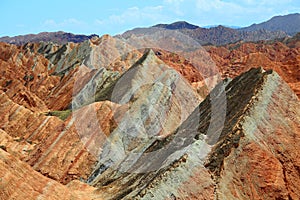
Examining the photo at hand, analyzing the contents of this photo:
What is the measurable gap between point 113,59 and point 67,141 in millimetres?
62594

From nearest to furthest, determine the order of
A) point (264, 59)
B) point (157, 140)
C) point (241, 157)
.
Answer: point (241, 157) < point (157, 140) < point (264, 59)

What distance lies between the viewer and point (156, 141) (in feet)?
95.6

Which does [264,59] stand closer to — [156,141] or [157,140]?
[157,140]

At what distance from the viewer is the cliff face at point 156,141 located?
1633 centimetres

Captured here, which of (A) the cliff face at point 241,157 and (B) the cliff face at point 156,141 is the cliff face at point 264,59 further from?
(A) the cliff face at point 241,157

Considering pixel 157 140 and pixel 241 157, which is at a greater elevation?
pixel 241 157

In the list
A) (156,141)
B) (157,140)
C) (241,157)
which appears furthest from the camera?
(157,140)

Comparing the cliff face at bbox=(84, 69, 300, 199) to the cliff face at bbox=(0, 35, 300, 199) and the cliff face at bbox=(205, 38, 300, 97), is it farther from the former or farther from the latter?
the cliff face at bbox=(205, 38, 300, 97)

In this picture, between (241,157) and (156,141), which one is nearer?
(241,157)

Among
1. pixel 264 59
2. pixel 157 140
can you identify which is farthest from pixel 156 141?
pixel 264 59

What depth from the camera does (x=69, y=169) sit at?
3175cm

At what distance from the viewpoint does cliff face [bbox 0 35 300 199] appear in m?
16.3

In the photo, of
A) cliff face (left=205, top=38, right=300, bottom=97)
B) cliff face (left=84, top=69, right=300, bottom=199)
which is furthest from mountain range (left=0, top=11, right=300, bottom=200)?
cliff face (left=205, top=38, right=300, bottom=97)

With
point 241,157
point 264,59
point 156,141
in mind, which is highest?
point 241,157
